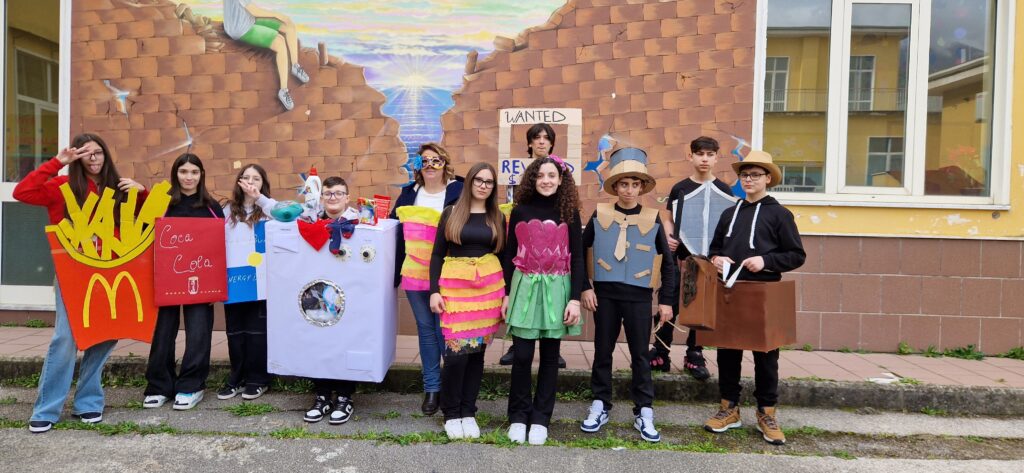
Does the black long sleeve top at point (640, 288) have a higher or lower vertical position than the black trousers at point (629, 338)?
higher

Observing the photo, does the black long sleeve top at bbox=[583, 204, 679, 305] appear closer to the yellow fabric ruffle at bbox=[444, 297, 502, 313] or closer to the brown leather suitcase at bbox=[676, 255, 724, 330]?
the brown leather suitcase at bbox=[676, 255, 724, 330]

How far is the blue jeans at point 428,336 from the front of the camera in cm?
388

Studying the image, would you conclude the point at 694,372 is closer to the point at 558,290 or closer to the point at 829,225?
the point at 558,290

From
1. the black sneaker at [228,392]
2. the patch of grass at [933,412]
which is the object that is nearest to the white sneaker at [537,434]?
the black sneaker at [228,392]

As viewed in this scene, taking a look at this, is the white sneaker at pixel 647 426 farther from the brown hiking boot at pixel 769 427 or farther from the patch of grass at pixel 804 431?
the patch of grass at pixel 804 431

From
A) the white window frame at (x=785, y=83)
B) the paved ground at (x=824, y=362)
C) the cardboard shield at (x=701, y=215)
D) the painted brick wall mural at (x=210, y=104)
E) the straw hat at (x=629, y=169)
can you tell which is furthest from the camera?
the painted brick wall mural at (x=210, y=104)

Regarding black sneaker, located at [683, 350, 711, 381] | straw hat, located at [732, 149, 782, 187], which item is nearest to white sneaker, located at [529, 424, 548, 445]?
black sneaker, located at [683, 350, 711, 381]

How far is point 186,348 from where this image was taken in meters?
4.10

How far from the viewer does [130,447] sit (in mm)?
3477

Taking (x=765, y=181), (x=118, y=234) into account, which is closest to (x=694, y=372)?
(x=765, y=181)

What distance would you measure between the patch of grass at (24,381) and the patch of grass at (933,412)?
691 centimetres

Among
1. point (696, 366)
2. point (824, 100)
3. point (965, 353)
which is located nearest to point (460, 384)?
point (696, 366)

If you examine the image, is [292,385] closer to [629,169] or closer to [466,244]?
[466,244]

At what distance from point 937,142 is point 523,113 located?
4.20 metres
